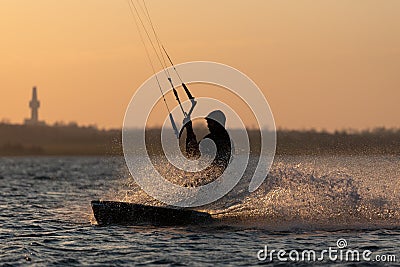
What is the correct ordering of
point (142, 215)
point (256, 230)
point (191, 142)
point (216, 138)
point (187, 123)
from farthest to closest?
point (216, 138) < point (142, 215) < point (191, 142) < point (187, 123) < point (256, 230)

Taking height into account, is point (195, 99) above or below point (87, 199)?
above

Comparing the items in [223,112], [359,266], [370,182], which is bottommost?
[359,266]

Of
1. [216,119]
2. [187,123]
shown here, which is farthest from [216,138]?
[187,123]

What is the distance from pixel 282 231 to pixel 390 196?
728 cm

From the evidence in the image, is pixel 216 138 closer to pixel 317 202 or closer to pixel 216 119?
pixel 216 119

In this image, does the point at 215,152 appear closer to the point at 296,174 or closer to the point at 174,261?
the point at 296,174

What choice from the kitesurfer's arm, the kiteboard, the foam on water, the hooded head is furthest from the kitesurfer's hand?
the foam on water

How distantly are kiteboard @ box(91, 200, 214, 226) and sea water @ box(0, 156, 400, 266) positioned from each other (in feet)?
2.01

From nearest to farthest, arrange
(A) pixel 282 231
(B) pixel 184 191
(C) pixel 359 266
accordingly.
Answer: (C) pixel 359 266, (A) pixel 282 231, (B) pixel 184 191

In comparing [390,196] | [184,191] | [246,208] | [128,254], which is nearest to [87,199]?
[184,191]

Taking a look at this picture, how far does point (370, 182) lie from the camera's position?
35.2 meters

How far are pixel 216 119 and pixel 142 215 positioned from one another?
15.0ft

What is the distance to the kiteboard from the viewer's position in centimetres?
2997

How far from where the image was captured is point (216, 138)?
3120cm
